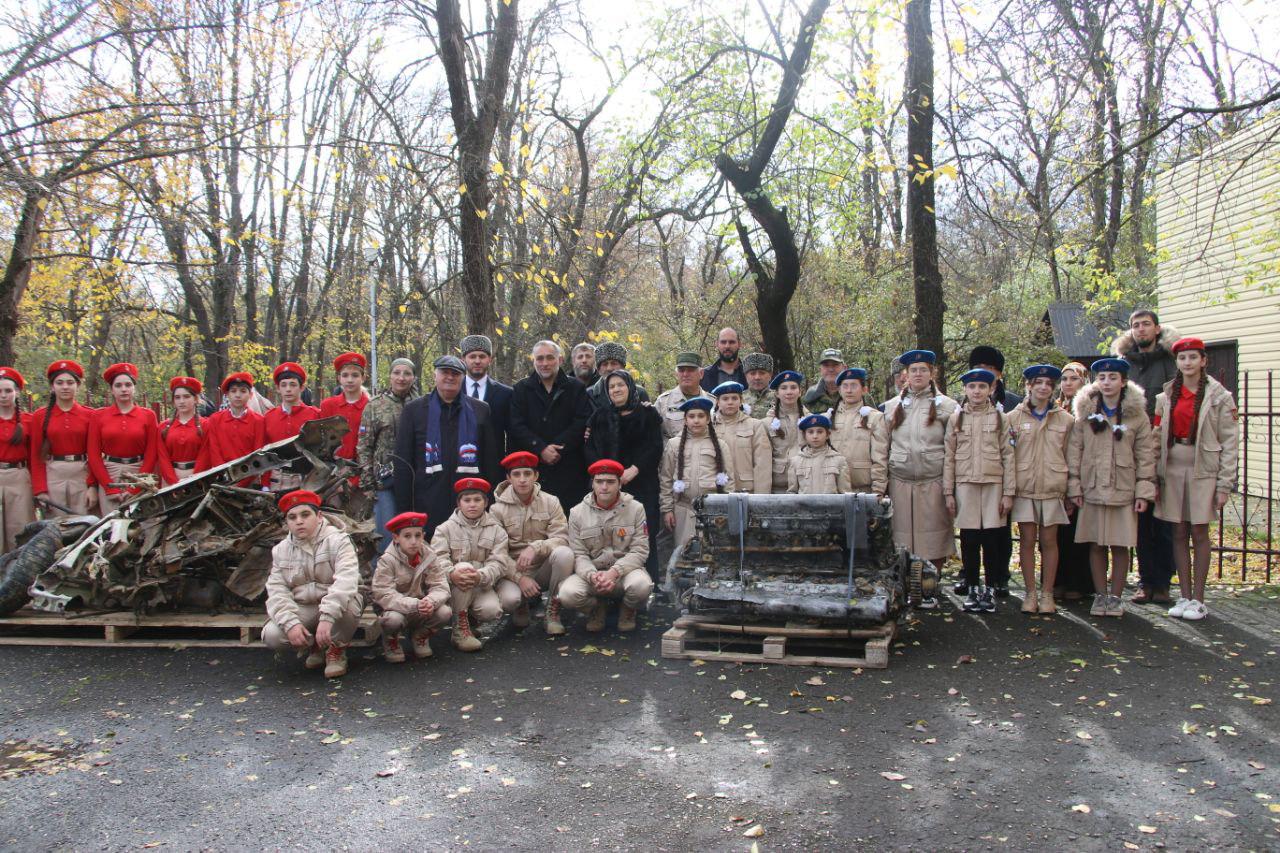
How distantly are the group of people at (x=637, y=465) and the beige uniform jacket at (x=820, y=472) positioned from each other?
0.02 metres

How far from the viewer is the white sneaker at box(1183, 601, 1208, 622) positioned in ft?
21.5

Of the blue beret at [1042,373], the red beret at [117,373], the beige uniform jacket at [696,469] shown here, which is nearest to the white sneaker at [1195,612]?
the blue beret at [1042,373]

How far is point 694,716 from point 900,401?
3.57m

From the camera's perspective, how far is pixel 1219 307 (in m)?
14.9

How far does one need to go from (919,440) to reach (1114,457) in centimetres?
141

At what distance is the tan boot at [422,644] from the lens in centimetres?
589

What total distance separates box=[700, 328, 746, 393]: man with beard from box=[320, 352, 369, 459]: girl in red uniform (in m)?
3.21

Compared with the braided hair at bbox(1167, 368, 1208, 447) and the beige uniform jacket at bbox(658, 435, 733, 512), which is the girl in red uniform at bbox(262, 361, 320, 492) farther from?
the braided hair at bbox(1167, 368, 1208, 447)

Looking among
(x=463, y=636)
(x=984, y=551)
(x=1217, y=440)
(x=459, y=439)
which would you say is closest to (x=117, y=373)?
(x=459, y=439)

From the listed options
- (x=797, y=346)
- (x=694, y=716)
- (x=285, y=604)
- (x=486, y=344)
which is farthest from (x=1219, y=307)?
(x=285, y=604)

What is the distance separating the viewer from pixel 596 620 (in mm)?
6504

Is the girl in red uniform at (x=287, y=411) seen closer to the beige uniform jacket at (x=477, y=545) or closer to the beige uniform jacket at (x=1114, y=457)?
the beige uniform jacket at (x=477, y=545)

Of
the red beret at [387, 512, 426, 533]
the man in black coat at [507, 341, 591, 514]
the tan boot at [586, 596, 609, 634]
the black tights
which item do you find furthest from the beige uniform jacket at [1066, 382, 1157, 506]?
the red beret at [387, 512, 426, 533]

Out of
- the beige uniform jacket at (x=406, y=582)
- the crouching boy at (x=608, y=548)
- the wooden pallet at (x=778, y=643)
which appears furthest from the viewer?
the crouching boy at (x=608, y=548)
